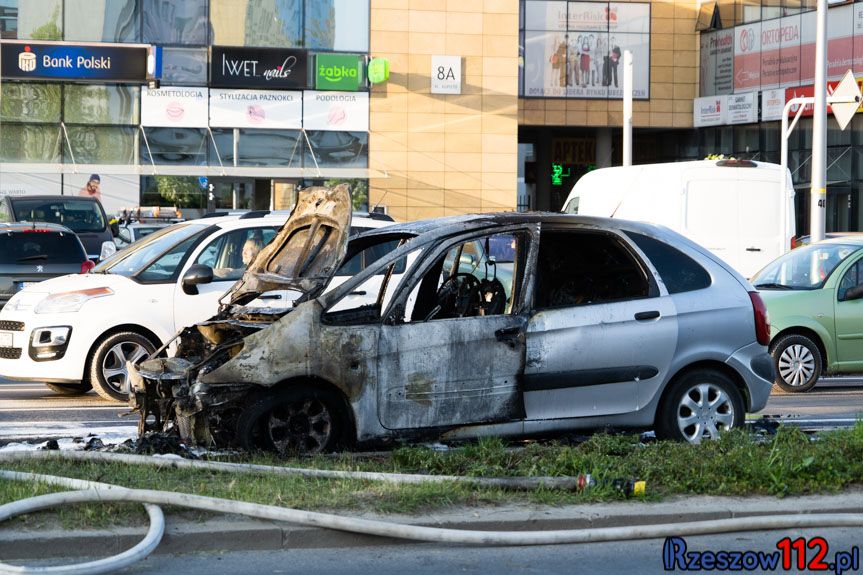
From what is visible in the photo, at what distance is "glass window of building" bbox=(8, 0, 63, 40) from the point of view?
39344 mm

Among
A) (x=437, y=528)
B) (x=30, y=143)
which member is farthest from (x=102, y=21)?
(x=437, y=528)

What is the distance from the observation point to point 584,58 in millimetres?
52219

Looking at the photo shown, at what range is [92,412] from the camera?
11.1 metres

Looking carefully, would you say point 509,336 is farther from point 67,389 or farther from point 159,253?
point 67,389

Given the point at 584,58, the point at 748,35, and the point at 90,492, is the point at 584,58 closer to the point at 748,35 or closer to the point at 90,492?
the point at 748,35

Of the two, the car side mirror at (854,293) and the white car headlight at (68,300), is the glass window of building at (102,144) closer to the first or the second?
the white car headlight at (68,300)

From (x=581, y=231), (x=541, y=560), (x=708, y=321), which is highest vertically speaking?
(x=581, y=231)

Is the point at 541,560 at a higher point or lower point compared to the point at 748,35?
lower

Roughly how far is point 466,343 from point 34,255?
9650mm

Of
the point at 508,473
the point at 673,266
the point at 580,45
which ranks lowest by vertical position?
the point at 508,473

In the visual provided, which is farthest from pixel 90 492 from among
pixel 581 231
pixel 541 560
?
pixel 581 231

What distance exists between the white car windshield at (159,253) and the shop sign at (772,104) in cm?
3793

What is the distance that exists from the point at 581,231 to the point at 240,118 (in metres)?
33.5

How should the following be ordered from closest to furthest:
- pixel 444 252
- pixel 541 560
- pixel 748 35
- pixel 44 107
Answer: pixel 541 560, pixel 444 252, pixel 44 107, pixel 748 35
